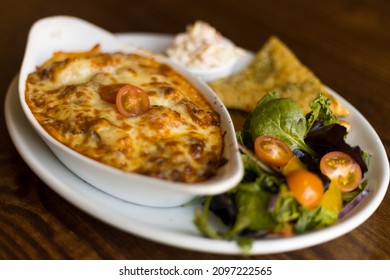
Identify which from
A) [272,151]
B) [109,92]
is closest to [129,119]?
[109,92]

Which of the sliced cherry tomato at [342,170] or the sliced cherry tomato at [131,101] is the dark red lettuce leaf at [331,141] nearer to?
the sliced cherry tomato at [342,170]

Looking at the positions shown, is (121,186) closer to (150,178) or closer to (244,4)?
(150,178)

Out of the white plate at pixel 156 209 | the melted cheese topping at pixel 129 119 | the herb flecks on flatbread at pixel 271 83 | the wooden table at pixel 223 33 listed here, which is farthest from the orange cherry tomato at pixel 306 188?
the herb flecks on flatbread at pixel 271 83

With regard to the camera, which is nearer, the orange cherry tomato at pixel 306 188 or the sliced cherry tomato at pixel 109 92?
the orange cherry tomato at pixel 306 188

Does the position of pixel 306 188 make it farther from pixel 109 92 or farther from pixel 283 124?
pixel 109 92

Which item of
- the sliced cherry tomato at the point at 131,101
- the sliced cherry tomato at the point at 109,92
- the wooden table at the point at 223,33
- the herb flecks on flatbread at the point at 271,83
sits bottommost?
the wooden table at the point at 223,33

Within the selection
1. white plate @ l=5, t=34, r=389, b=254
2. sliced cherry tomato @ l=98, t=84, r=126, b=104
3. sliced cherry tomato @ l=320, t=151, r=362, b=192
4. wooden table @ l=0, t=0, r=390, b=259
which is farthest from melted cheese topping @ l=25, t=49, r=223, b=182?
sliced cherry tomato @ l=320, t=151, r=362, b=192
